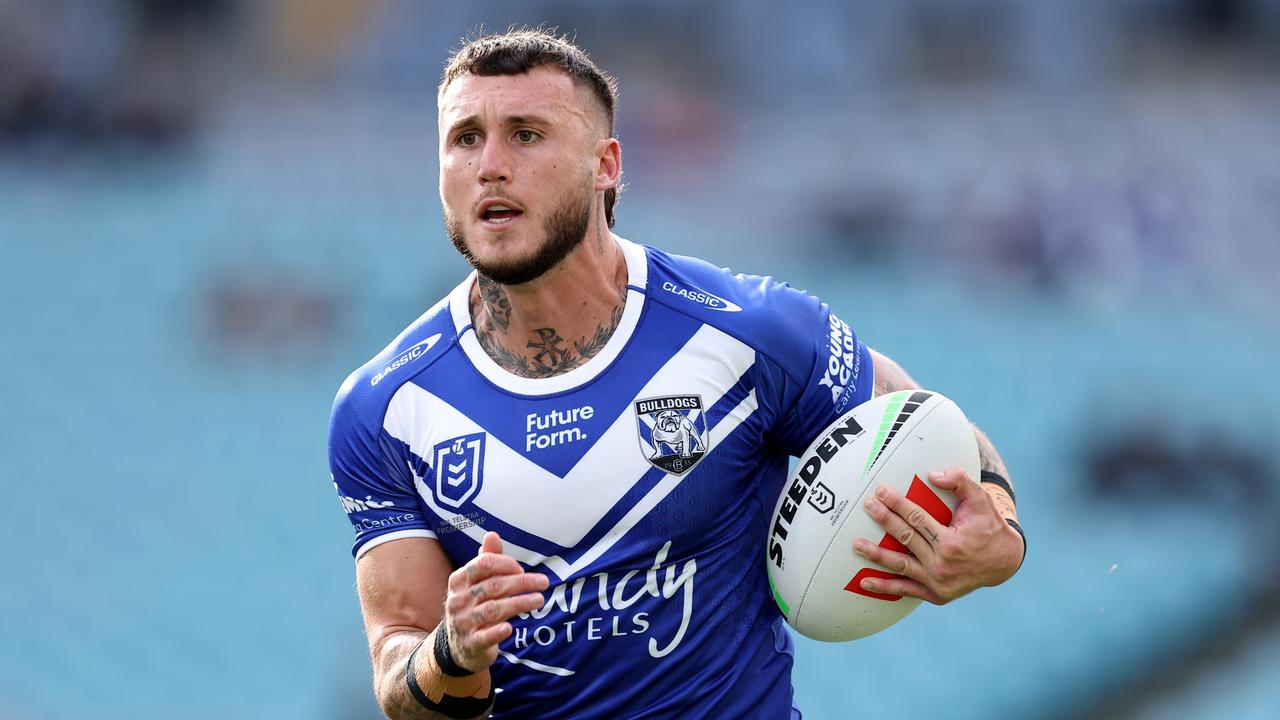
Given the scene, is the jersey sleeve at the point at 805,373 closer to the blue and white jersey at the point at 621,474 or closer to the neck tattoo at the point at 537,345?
the blue and white jersey at the point at 621,474

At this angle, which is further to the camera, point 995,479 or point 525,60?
point 995,479

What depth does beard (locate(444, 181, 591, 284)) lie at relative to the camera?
3789mm

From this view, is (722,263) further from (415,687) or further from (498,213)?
(415,687)

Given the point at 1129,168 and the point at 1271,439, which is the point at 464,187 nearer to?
the point at 1271,439

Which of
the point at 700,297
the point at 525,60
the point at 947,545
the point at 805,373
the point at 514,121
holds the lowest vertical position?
the point at 947,545

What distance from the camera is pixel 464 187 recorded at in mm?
3797

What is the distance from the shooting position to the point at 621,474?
3.83 meters

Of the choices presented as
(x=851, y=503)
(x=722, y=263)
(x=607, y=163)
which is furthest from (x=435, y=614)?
(x=722, y=263)

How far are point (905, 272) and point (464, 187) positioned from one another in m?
11.4

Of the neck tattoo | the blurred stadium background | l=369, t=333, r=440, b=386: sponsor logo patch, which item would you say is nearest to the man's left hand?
the neck tattoo

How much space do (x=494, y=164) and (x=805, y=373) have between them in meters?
0.97

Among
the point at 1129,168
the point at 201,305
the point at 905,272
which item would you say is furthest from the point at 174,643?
the point at 1129,168

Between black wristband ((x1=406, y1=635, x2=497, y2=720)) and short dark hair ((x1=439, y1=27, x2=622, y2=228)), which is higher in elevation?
short dark hair ((x1=439, y1=27, x2=622, y2=228))

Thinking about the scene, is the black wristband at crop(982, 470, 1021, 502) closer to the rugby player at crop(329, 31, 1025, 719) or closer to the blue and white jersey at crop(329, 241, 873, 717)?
the rugby player at crop(329, 31, 1025, 719)
